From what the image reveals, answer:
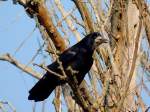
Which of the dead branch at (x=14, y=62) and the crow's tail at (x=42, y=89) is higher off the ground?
the dead branch at (x=14, y=62)

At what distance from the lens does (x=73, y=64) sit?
4938 mm

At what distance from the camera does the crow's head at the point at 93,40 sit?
4.80 meters

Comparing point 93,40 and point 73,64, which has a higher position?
point 93,40

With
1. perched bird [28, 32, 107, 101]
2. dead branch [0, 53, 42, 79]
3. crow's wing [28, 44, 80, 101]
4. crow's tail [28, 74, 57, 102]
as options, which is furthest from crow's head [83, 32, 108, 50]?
dead branch [0, 53, 42, 79]

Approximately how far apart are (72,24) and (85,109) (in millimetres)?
1232

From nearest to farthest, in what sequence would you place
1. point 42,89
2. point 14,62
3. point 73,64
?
1. point 14,62
2. point 42,89
3. point 73,64

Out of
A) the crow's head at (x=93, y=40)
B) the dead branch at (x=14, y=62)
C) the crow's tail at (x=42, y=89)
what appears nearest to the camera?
the dead branch at (x=14, y=62)

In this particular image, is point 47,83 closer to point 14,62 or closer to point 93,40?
point 93,40

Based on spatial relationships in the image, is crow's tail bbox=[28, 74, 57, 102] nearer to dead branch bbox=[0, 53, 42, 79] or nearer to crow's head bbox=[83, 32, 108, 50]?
dead branch bbox=[0, 53, 42, 79]

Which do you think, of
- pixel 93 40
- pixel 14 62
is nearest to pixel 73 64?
pixel 93 40

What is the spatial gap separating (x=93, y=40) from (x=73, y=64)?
286 millimetres

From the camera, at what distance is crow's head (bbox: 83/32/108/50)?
15.8ft

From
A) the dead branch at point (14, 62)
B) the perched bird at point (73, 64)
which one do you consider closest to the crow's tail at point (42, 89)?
the perched bird at point (73, 64)

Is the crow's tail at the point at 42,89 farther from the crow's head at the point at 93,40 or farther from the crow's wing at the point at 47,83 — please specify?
the crow's head at the point at 93,40
